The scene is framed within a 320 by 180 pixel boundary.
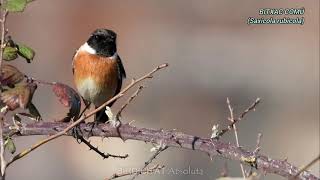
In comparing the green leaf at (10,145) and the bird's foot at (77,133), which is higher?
the green leaf at (10,145)

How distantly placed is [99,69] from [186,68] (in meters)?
4.72

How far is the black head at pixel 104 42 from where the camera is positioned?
4.46 metres

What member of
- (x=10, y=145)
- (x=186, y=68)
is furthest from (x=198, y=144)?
(x=186, y=68)

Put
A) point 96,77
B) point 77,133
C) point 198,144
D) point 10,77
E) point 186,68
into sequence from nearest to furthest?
point 10,77
point 198,144
point 77,133
point 96,77
point 186,68

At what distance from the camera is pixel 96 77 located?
4.46m

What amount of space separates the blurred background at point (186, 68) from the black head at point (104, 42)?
3454 mm

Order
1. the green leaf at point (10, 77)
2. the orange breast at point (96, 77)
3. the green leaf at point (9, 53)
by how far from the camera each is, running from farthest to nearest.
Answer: the orange breast at point (96, 77), the green leaf at point (9, 53), the green leaf at point (10, 77)

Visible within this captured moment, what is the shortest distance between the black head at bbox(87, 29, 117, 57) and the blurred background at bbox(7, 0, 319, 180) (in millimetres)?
3454

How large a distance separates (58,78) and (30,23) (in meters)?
1.10

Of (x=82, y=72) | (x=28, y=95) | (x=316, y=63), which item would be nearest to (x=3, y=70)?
(x=28, y=95)

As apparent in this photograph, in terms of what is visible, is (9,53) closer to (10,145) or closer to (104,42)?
(10,145)

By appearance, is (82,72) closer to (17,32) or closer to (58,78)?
(58,78)

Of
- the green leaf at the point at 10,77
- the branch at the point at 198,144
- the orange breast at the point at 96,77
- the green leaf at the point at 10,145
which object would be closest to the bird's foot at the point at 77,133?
the branch at the point at 198,144

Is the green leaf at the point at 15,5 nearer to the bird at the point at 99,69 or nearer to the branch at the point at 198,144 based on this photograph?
the branch at the point at 198,144
